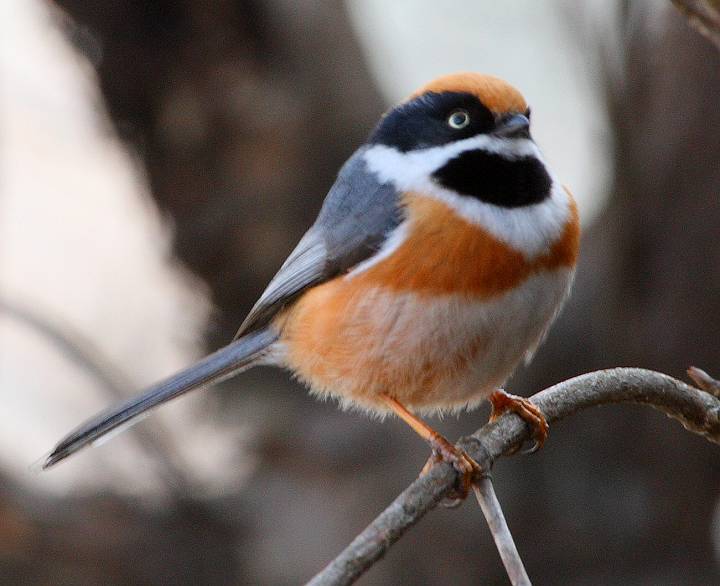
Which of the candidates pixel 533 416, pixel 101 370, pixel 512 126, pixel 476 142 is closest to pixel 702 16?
pixel 512 126

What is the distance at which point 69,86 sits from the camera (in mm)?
6141

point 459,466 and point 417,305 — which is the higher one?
point 417,305

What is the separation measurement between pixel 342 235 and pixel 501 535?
4.42ft

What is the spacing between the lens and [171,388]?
12.6ft

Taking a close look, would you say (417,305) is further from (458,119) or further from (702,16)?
(702,16)

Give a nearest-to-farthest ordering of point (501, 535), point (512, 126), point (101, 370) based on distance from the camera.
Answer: point (501, 535), point (512, 126), point (101, 370)

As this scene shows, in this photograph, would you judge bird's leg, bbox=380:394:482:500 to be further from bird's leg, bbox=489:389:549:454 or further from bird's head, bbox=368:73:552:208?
bird's head, bbox=368:73:552:208

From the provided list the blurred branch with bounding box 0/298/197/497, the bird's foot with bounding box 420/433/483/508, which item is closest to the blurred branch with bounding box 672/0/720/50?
the bird's foot with bounding box 420/433/483/508

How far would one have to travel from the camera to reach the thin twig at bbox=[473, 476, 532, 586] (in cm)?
249

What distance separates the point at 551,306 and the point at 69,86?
3.63 metres

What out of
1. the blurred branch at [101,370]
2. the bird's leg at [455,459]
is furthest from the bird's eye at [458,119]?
the blurred branch at [101,370]

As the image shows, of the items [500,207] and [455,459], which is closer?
[455,459]

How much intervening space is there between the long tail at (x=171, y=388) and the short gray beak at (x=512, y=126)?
3.78 ft

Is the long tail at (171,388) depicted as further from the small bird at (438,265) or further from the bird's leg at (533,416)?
the bird's leg at (533,416)
